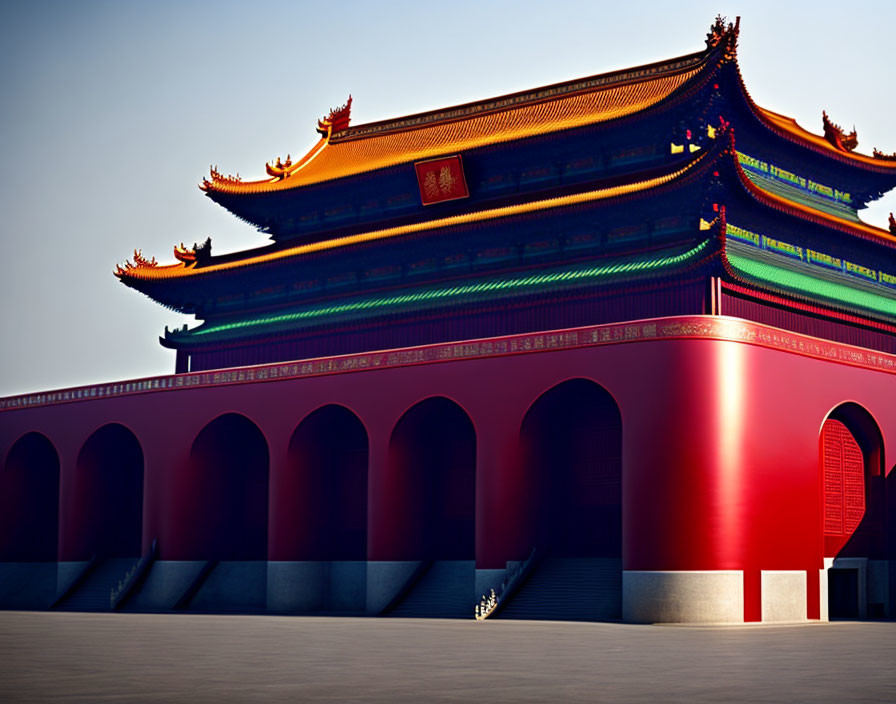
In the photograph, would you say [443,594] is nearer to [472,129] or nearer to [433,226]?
[433,226]

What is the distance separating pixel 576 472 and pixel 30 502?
19.0 metres

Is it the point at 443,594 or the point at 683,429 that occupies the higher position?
the point at 683,429

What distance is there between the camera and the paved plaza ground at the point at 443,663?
12648 mm

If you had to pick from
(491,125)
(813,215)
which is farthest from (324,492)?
(813,215)

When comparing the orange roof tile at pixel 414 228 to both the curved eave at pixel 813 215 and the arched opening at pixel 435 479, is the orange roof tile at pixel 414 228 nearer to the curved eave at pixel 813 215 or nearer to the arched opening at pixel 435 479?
the curved eave at pixel 813 215

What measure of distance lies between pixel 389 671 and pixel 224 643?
18.5 feet

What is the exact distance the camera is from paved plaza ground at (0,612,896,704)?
12.6 metres

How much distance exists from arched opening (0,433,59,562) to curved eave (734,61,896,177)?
77.0 ft

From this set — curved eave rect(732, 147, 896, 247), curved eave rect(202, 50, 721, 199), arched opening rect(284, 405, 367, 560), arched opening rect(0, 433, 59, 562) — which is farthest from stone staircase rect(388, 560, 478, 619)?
arched opening rect(0, 433, 59, 562)

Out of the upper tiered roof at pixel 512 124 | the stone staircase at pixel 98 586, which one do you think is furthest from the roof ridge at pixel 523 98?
the stone staircase at pixel 98 586

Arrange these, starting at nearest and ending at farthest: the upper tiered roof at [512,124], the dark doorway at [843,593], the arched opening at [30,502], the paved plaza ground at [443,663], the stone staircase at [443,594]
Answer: the paved plaza ground at [443,663] → the dark doorway at [843,593] → the stone staircase at [443,594] → the upper tiered roof at [512,124] → the arched opening at [30,502]

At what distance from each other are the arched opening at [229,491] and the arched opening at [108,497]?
389cm

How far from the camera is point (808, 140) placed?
3697 centimetres

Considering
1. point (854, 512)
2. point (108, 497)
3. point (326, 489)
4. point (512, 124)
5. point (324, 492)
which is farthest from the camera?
point (108, 497)
